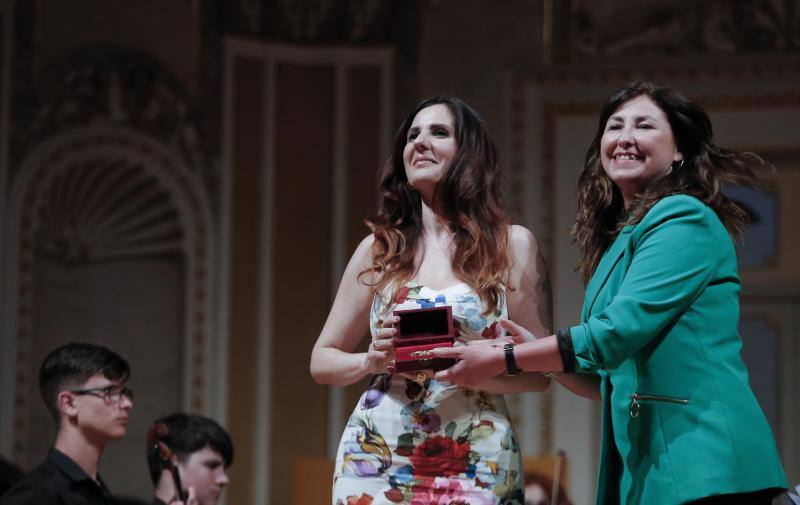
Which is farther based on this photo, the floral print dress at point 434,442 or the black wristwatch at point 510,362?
the floral print dress at point 434,442

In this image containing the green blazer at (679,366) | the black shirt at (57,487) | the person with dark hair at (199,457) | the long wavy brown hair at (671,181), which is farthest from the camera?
the person with dark hair at (199,457)

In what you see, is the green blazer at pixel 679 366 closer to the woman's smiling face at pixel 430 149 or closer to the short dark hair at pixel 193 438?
the woman's smiling face at pixel 430 149

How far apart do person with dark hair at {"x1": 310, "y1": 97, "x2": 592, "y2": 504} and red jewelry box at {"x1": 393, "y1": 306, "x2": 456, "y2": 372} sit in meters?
0.02

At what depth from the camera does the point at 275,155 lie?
276 inches

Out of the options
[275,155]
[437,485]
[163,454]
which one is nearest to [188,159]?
[275,155]

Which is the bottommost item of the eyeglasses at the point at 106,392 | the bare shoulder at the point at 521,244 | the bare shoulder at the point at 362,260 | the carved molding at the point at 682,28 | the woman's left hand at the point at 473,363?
the eyeglasses at the point at 106,392

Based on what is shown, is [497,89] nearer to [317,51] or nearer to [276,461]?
[317,51]

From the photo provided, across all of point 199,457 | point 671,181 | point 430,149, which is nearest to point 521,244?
point 430,149

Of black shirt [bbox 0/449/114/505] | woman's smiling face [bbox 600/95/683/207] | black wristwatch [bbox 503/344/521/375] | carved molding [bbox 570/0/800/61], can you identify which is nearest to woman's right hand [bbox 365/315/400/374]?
black wristwatch [bbox 503/344/521/375]

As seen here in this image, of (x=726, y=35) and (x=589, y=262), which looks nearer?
(x=589, y=262)

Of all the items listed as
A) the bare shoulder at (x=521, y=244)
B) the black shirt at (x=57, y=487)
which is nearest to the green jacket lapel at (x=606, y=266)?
the bare shoulder at (x=521, y=244)

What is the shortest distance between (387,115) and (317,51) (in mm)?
525

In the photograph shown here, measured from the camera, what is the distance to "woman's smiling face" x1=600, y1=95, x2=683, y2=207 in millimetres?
2904

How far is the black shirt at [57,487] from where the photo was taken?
3.78 m
